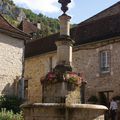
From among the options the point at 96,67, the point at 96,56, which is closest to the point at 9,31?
the point at 96,56

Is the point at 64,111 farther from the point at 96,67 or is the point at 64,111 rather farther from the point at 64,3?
the point at 96,67

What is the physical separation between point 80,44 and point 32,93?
6180 mm

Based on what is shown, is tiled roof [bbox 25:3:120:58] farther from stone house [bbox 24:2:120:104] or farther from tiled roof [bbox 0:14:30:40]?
tiled roof [bbox 0:14:30:40]

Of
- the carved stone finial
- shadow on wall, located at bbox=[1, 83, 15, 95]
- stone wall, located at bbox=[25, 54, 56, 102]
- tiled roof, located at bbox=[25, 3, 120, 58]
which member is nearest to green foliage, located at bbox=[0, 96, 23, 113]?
shadow on wall, located at bbox=[1, 83, 15, 95]

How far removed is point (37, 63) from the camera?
29484 millimetres

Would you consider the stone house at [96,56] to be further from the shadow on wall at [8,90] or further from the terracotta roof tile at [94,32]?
the shadow on wall at [8,90]

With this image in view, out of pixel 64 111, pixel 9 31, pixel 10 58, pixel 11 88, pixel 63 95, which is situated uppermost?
pixel 9 31

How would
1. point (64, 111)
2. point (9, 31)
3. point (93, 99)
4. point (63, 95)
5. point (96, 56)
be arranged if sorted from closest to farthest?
1. point (64, 111)
2. point (63, 95)
3. point (9, 31)
4. point (93, 99)
5. point (96, 56)

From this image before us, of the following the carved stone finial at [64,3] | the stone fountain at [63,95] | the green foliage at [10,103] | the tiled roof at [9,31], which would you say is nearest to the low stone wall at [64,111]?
the stone fountain at [63,95]

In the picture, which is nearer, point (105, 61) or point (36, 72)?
point (105, 61)

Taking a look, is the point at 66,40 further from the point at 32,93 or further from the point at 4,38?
the point at 32,93

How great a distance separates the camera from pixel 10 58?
22484mm

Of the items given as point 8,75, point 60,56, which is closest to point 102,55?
point 8,75

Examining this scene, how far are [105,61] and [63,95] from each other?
1327 cm
